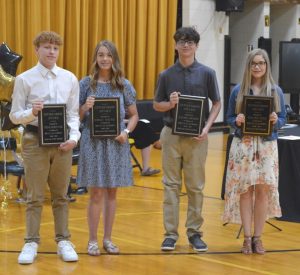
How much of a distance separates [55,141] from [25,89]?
43 cm

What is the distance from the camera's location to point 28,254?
501 cm

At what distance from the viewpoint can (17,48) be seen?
34.5 feet

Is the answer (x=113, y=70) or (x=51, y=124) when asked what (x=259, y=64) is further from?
(x=51, y=124)

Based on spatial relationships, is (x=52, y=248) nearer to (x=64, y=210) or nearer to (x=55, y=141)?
(x=64, y=210)

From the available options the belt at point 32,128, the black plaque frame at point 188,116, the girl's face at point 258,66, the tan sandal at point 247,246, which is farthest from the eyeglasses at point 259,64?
the belt at point 32,128

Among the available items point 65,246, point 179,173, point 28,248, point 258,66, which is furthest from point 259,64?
point 28,248

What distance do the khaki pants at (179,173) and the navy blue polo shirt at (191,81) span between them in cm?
17

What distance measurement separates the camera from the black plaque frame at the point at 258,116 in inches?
206

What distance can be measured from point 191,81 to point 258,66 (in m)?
0.53

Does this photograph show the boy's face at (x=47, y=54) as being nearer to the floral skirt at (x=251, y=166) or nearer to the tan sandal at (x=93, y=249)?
the tan sandal at (x=93, y=249)

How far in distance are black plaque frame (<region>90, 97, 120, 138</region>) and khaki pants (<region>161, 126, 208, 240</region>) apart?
1.45 ft

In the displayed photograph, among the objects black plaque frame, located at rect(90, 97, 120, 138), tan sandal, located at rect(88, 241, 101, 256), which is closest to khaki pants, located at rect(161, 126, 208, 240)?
black plaque frame, located at rect(90, 97, 120, 138)

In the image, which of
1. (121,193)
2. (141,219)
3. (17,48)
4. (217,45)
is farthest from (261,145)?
(217,45)

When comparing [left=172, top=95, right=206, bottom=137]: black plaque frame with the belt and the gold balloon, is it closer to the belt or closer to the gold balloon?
the belt
